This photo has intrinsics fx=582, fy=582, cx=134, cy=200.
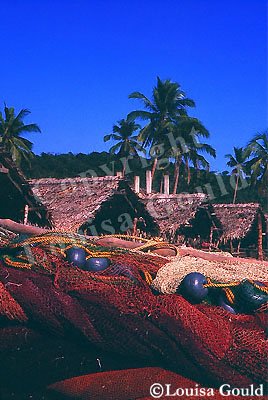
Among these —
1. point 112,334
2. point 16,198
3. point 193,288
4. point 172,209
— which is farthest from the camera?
point 172,209

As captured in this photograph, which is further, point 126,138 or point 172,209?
point 126,138

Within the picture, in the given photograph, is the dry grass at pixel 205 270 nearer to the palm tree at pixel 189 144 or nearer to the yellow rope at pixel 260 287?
the yellow rope at pixel 260 287

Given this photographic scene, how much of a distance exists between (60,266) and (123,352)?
22.1 inches

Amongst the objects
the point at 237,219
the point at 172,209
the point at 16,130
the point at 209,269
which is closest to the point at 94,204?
the point at 172,209

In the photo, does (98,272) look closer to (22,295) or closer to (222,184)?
(22,295)

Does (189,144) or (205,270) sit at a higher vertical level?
(189,144)

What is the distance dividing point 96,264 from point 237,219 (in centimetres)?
2323

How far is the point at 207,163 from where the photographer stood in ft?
119

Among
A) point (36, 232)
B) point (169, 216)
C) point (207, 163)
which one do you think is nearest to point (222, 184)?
point (207, 163)

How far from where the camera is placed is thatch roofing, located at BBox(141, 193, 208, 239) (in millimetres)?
21594

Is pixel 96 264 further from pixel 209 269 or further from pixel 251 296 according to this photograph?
pixel 251 296

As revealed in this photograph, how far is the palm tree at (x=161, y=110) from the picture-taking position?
33.2m

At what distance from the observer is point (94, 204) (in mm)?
16781

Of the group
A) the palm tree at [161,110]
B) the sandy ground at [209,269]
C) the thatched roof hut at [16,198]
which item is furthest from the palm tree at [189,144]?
the sandy ground at [209,269]
